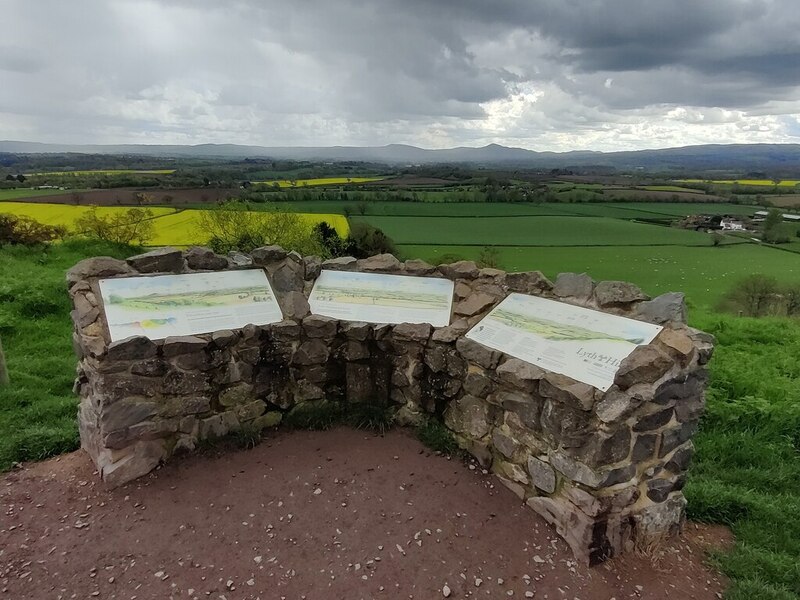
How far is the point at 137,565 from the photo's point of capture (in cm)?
387

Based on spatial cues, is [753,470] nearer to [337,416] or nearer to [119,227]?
[337,416]

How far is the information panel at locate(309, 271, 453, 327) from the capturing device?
5.90 m

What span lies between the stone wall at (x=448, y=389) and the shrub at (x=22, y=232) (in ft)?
45.9

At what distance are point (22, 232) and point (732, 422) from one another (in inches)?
774

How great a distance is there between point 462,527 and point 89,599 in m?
2.76

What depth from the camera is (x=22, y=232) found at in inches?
661

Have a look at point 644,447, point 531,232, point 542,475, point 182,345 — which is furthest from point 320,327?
point 531,232

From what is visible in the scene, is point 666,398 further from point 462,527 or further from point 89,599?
point 89,599

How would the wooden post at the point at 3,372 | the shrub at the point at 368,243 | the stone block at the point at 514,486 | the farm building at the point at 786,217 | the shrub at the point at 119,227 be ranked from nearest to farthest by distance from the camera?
1. the stone block at the point at 514,486
2. the wooden post at the point at 3,372
3. the shrub at the point at 119,227
4. the shrub at the point at 368,243
5. the farm building at the point at 786,217

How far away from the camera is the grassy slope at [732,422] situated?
435 cm

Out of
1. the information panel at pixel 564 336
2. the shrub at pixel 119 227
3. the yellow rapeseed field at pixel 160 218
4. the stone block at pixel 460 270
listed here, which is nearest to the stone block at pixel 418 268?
the stone block at pixel 460 270

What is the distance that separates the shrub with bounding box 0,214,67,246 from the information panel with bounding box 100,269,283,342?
14168 mm

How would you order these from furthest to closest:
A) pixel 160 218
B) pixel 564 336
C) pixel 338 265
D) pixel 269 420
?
pixel 160 218, pixel 338 265, pixel 269 420, pixel 564 336

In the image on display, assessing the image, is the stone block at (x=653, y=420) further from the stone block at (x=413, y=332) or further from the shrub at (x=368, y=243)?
the shrub at (x=368, y=243)
